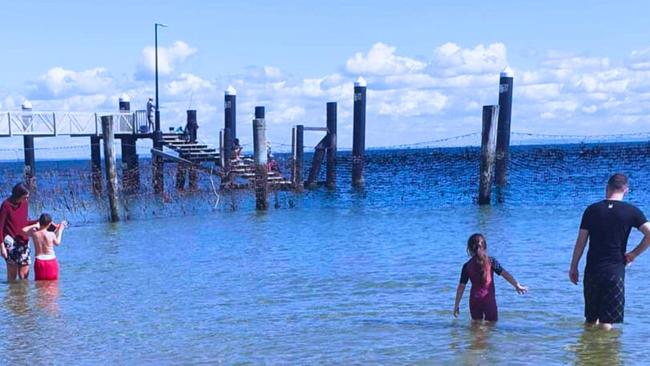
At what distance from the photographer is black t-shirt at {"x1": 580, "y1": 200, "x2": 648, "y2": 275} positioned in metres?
8.05

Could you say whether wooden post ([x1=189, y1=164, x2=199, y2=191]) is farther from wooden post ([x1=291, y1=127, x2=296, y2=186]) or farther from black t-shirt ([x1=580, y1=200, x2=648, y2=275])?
black t-shirt ([x1=580, y1=200, x2=648, y2=275])

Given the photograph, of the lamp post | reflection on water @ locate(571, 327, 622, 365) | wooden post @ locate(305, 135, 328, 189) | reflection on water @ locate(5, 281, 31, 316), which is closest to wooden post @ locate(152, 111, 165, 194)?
the lamp post

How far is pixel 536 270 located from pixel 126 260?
7834mm

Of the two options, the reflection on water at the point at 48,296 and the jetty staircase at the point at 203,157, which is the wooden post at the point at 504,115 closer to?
the jetty staircase at the point at 203,157

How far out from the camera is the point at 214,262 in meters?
16.4

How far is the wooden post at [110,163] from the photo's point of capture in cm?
2353

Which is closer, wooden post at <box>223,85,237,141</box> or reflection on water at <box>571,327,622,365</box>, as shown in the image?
reflection on water at <box>571,327,622,365</box>

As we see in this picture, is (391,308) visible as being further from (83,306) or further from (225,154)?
(225,154)

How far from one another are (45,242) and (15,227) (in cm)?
48

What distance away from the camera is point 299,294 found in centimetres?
1265

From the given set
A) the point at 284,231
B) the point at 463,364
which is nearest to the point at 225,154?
the point at 284,231

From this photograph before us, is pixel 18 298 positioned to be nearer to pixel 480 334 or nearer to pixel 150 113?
pixel 480 334

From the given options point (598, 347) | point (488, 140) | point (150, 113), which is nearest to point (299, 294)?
point (598, 347)

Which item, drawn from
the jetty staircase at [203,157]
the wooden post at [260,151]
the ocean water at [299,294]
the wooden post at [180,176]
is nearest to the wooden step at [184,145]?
the jetty staircase at [203,157]
